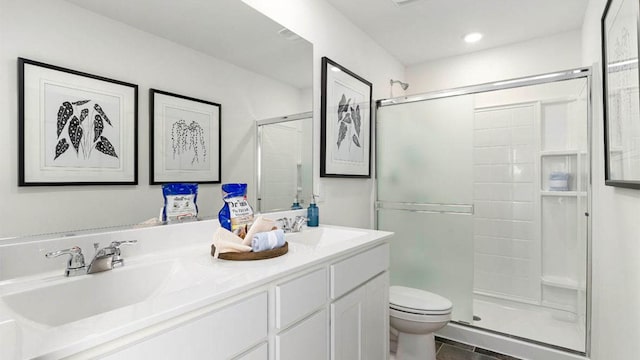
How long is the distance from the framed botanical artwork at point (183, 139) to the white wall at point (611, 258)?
4.91ft

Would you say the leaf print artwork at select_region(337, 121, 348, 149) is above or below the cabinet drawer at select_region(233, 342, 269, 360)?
above

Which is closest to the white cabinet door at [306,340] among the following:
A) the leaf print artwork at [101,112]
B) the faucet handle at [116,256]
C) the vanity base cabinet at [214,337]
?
the vanity base cabinet at [214,337]

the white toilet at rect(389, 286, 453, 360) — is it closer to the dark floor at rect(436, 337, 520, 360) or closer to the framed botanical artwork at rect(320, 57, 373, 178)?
the dark floor at rect(436, 337, 520, 360)

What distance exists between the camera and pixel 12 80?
879 mm

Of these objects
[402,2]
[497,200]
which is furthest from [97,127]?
[497,200]

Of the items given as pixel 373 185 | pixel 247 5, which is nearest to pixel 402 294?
pixel 373 185

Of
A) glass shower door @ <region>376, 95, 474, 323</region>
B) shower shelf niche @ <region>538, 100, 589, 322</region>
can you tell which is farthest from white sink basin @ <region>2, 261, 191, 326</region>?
shower shelf niche @ <region>538, 100, 589, 322</region>

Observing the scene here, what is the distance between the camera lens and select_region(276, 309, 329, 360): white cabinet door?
3.37 feet

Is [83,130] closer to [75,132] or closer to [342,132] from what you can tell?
[75,132]

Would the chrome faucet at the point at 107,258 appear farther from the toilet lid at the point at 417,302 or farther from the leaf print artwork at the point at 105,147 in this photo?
the toilet lid at the point at 417,302

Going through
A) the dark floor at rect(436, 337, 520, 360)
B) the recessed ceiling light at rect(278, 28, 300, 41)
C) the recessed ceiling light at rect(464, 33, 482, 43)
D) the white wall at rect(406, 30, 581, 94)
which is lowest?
the dark floor at rect(436, 337, 520, 360)

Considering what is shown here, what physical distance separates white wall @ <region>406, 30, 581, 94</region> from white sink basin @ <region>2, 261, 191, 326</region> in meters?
3.02

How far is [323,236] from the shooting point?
1853 mm

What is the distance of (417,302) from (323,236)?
0.75 metres
